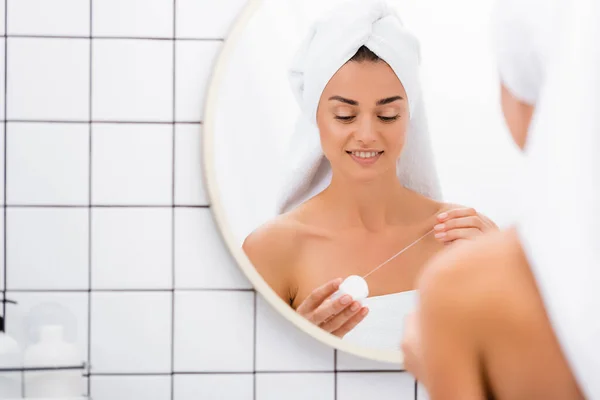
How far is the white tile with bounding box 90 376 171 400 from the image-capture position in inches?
57.4

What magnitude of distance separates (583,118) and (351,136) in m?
1.18

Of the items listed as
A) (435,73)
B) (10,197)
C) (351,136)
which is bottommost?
(10,197)

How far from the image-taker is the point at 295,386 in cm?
148

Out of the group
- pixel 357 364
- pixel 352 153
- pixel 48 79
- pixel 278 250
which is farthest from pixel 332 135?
pixel 48 79

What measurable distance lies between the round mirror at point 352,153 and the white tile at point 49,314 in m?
0.31

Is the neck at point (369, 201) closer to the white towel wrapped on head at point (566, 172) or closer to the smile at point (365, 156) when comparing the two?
the smile at point (365, 156)

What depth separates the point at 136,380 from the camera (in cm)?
146

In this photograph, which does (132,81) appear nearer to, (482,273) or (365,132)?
(365,132)

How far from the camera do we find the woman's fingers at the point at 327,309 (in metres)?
1.45

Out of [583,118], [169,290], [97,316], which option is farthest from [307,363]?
[583,118]

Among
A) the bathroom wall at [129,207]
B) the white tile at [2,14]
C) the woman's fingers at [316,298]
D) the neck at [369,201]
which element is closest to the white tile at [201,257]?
the bathroom wall at [129,207]

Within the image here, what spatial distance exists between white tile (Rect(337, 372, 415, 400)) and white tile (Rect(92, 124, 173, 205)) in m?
0.49

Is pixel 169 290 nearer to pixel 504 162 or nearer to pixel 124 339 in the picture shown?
pixel 124 339

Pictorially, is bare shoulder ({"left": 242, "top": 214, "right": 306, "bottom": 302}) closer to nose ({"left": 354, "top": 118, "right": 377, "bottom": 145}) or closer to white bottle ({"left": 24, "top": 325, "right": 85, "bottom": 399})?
nose ({"left": 354, "top": 118, "right": 377, "bottom": 145})
